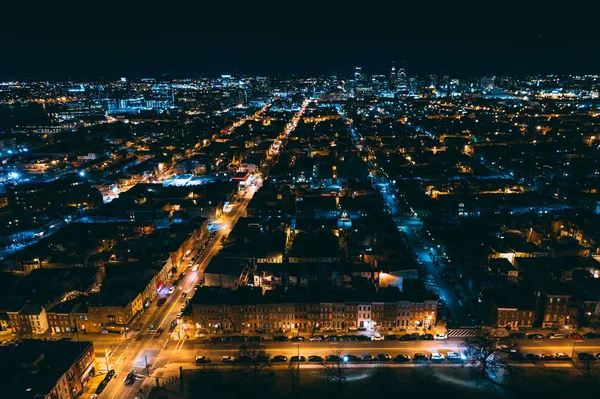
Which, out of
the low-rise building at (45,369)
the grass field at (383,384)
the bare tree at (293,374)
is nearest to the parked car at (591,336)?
the grass field at (383,384)

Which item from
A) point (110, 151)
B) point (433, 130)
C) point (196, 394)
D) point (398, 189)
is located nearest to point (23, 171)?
point (110, 151)

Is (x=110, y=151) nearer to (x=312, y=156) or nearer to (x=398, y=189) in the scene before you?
(x=312, y=156)

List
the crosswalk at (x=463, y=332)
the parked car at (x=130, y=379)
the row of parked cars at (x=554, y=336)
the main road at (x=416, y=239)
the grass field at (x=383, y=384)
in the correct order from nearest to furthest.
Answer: the grass field at (x=383, y=384) → the parked car at (x=130, y=379) → the row of parked cars at (x=554, y=336) → the crosswalk at (x=463, y=332) → the main road at (x=416, y=239)

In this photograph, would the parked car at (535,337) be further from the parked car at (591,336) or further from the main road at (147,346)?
the main road at (147,346)

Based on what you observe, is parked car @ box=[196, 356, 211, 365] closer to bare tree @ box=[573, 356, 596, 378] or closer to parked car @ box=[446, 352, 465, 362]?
parked car @ box=[446, 352, 465, 362]

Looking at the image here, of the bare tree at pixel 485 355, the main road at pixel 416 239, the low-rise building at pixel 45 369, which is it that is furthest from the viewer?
the main road at pixel 416 239

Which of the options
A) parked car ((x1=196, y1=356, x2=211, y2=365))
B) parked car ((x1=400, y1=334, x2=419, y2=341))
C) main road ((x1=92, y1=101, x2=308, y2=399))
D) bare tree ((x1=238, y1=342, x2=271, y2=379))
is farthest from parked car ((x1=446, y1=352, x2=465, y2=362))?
main road ((x1=92, y1=101, x2=308, y2=399))

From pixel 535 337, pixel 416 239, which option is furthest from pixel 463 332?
pixel 416 239
